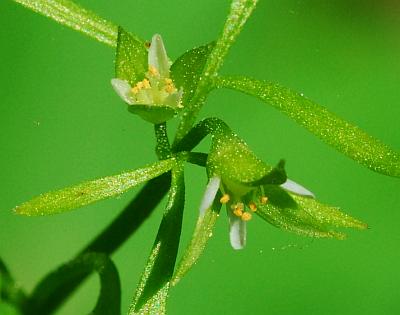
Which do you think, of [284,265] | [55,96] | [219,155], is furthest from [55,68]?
[219,155]

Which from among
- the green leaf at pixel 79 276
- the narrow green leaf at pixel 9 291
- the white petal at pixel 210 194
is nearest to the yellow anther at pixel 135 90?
the white petal at pixel 210 194

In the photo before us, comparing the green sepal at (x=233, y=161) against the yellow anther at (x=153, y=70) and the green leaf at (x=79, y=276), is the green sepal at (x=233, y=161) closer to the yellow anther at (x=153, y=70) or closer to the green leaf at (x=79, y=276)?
the yellow anther at (x=153, y=70)

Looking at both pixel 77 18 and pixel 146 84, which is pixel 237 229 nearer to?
pixel 146 84

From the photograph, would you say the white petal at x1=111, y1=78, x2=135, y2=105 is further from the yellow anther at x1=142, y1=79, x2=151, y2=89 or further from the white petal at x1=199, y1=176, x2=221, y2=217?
the white petal at x1=199, y1=176, x2=221, y2=217

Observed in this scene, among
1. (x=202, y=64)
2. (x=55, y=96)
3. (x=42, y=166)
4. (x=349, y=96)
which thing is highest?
(x=202, y=64)

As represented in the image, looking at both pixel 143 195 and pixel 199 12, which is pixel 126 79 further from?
pixel 199 12

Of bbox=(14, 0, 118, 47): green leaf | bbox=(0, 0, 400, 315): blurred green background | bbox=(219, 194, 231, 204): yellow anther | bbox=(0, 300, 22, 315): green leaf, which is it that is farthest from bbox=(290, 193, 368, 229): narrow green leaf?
bbox=(0, 0, 400, 315): blurred green background
